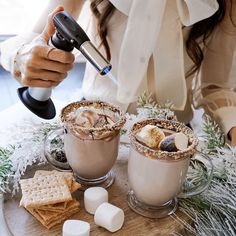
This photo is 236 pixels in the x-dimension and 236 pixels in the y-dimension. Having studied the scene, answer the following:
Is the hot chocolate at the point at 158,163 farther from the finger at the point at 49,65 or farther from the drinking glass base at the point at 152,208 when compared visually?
the finger at the point at 49,65

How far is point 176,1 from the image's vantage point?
2.50ft

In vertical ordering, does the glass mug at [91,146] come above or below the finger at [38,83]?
below

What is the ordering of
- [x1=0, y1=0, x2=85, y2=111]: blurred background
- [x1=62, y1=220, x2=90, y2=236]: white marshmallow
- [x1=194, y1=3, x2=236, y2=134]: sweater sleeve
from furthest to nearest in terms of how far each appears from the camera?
[x1=0, y1=0, x2=85, y2=111]: blurred background
[x1=194, y1=3, x2=236, y2=134]: sweater sleeve
[x1=62, y1=220, x2=90, y2=236]: white marshmallow

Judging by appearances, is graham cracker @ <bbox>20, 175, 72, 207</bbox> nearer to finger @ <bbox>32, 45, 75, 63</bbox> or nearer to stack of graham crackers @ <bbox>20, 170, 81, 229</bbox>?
stack of graham crackers @ <bbox>20, 170, 81, 229</bbox>

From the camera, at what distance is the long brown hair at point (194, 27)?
81 centimetres

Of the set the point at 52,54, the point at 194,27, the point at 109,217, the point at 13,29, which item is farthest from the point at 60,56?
the point at 13,29

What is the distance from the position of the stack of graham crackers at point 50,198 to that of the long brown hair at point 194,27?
0.37 metres

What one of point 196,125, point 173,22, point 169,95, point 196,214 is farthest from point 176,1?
point 196,214

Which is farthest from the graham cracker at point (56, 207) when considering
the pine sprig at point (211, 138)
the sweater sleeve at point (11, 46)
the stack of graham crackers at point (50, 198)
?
the sweater sleeve at point (11, 46)

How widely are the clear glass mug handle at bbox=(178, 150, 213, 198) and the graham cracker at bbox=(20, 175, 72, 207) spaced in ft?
0.50

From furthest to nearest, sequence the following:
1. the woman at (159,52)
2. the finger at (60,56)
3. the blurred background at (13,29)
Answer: the blurred background at (13,29) < the woman at (159,52) < the finger at (60,56)

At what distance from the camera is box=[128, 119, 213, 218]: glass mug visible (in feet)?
1.59

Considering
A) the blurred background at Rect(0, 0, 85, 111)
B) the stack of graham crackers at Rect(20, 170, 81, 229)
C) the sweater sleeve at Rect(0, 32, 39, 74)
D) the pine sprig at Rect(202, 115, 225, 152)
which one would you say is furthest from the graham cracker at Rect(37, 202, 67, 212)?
the blurred background at Rect(0, 0, 85, 111)

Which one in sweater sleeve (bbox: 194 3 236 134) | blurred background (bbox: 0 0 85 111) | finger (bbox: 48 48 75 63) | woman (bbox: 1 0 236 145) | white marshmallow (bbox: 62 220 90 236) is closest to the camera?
white marshmallow (bbox: 62 220 90 236)
